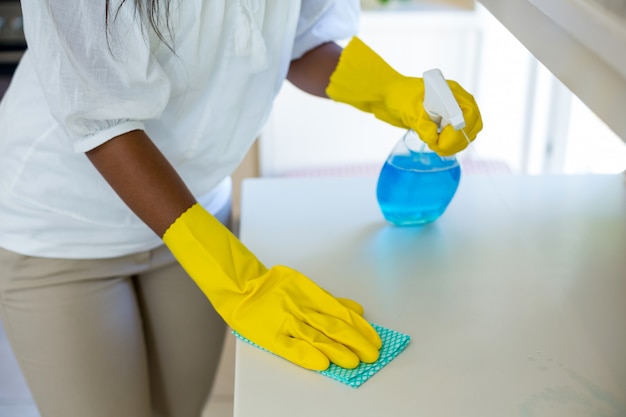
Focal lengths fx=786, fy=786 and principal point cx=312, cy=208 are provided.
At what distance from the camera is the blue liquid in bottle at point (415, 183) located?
1171 millimetres

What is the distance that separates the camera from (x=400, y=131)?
2.58m

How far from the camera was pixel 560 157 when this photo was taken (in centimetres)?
226

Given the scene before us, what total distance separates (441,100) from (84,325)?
60 centimetres

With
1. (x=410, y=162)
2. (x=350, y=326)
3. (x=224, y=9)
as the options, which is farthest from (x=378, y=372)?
(x=224, y=9)

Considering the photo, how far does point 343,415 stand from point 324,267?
0.32 meters

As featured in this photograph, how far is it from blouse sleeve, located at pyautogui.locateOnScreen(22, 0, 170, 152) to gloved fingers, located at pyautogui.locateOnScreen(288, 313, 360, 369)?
0.32 m

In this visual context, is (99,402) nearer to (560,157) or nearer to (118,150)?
(118,150)

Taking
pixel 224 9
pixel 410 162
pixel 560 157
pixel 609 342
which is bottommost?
pixel 560 157

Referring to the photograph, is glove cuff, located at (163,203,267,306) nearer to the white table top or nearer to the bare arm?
the white table top

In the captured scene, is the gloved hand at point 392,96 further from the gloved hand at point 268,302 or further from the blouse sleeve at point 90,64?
the blouse sleeve at point 90,64

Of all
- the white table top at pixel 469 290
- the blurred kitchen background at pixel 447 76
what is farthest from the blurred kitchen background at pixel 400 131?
the white table top at pixel 469 290

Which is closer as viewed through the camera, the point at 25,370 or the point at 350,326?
the point at 350,326

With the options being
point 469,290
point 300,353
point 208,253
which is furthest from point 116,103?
point 469,290

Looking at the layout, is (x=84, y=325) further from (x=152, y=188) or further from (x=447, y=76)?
(x=447, y=76)
